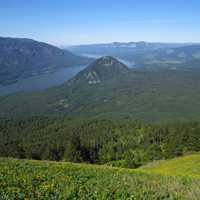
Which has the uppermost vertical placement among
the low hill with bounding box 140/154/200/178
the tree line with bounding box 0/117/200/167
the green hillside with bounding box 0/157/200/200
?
the green hillside with bounding box 0/157/200/200

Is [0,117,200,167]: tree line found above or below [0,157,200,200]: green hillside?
below

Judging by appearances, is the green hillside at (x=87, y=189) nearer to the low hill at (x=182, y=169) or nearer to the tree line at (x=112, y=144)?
the low hill at (x=182, y=169)

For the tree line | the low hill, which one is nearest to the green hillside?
the low hill

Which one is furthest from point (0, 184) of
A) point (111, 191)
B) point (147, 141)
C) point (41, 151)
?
point (147, 141)

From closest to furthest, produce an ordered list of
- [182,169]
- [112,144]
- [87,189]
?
[87,189] < [182,169] < [112,144]

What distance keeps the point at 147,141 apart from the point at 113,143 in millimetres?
14206

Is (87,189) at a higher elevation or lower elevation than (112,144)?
higher

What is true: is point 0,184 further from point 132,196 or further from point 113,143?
point 113,143

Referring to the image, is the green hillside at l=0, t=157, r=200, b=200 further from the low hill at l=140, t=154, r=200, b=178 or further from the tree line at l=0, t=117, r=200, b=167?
the tree line at l=0, t=117, r=200, b=167

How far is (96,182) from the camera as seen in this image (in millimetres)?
21609

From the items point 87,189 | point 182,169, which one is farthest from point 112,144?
point 87,189

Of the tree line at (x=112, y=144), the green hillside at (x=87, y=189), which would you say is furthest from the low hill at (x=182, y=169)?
the tree line at (x=112, y=144)

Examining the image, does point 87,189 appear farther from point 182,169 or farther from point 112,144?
point 112,144

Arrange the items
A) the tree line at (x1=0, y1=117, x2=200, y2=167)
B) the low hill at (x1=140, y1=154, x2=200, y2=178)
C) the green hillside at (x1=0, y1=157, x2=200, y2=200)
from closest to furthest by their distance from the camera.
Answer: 1. the green hillside at (x1=0, y1=157, x2=200, y2=200)
2. the low hill at (x1=140, y1=154, x2=200, y2=178)
3. the tree line at (x1=0, y1=117, x2=200, y2=167)
